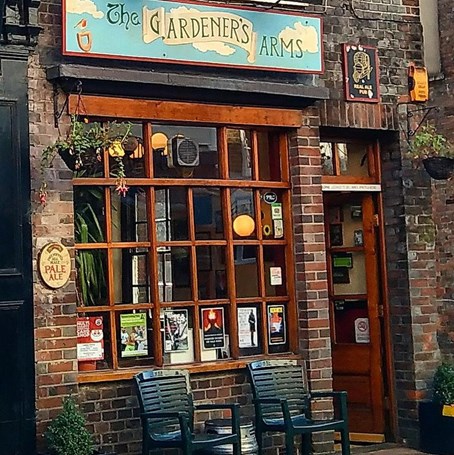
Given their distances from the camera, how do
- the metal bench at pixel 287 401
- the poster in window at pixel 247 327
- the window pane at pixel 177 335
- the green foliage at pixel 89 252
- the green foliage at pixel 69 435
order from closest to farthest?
the green foliage at pixel 69 435
the metal bench at pixel 287 401
the green foliage at pixel 89 252
the window pane at pixel 177 335
the poster in window at pixel 247 327

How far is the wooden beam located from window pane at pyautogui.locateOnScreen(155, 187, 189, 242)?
63cm

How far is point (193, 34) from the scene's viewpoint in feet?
25.8

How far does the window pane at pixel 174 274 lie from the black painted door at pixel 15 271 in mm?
1248

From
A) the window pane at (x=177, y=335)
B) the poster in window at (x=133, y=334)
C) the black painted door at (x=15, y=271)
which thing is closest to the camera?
the black painted door at (x=15, y=271)

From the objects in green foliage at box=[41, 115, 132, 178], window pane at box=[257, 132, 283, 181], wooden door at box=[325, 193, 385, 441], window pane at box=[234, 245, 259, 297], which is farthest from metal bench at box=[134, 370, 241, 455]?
wooden door at box=[325, 193, 385, 441]

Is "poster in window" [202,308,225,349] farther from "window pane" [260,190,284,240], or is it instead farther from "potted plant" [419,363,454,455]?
"potted plant" [419,363,454,455]

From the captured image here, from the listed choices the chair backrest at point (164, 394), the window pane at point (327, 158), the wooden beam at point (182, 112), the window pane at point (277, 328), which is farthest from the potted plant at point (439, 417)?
the wooden beam at point (182, 112)

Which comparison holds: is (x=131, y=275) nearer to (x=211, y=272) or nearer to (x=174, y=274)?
(x=174, y=274)

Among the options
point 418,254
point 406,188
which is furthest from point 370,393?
point 406,188

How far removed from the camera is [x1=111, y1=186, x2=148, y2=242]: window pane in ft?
25.5

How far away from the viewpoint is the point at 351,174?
30.6 feet

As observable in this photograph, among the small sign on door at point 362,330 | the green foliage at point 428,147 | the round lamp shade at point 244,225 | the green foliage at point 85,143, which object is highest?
the green foliage at point 428,147

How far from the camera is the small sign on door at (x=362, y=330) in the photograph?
9.36 metres

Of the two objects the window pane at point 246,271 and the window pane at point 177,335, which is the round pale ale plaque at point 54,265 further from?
the window pane at point 246,271
